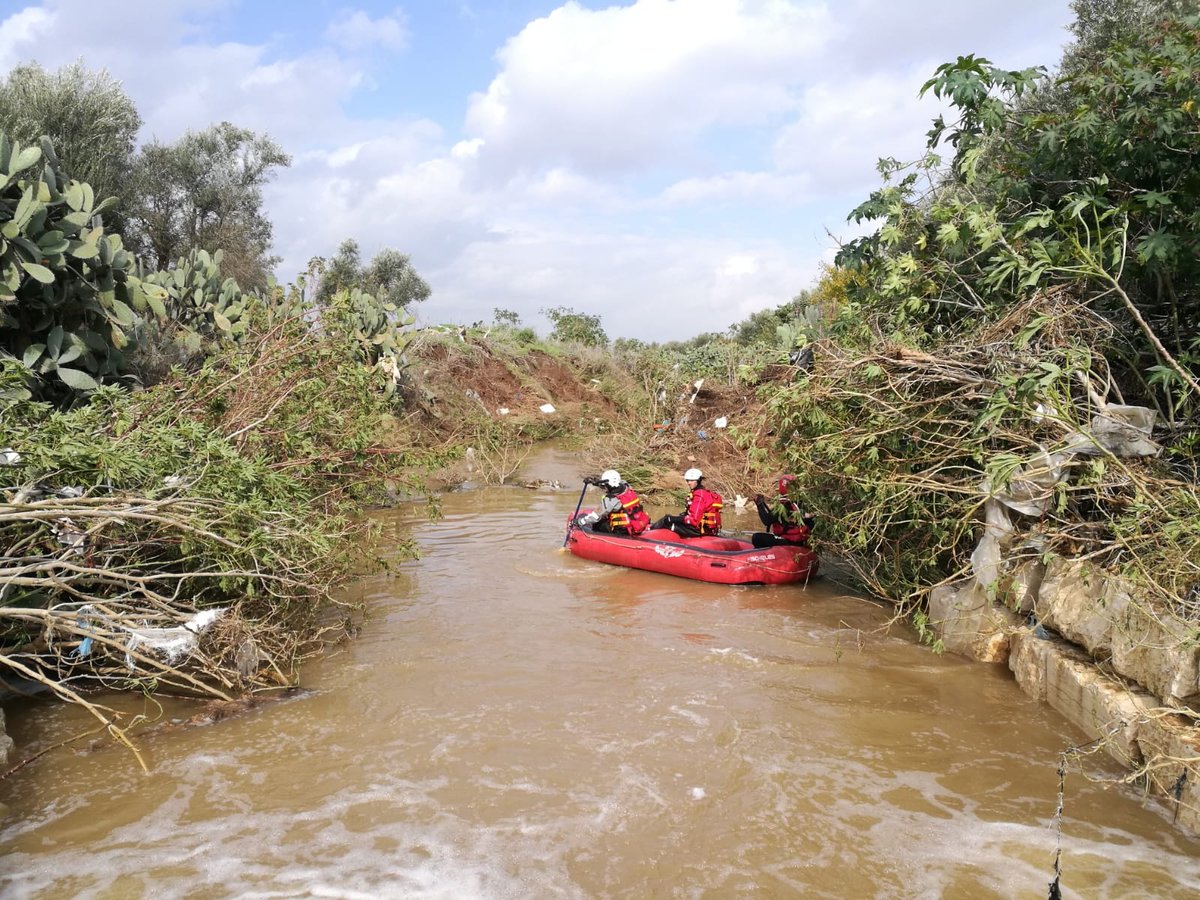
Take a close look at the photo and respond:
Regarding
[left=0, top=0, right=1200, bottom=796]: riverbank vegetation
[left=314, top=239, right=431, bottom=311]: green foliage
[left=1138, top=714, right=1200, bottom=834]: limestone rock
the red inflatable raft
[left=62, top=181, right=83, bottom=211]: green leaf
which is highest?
[left=314, top=239, right=431, bottom=311]: green foliage

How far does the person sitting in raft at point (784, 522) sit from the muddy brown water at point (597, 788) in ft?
6.91

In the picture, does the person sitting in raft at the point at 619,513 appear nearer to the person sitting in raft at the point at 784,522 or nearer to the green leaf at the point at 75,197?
the person sitting in raft at the point at 784,522

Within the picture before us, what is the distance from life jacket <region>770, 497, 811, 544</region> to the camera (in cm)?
1012

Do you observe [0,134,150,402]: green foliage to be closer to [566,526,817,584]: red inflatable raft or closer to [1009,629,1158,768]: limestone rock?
[566,526,817,584]: red inflatable raft

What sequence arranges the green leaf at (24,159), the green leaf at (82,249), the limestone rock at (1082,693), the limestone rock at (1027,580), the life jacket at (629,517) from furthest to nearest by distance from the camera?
the life jacket at (629,517) < the green leaf at (82,249) < the green leaf at (24,159) < the limestone rock at (1027,580) < the limestone rock at (1082,693)

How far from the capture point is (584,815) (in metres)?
4.99

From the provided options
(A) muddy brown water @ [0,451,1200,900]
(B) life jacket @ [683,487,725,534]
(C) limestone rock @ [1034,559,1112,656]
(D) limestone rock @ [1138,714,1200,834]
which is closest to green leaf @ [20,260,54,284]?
(A) muddy brown water @ [0,451,1200,900]

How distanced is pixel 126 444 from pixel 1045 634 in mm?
6941

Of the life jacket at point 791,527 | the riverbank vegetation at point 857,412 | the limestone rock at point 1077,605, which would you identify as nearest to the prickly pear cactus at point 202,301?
the riverbank vegetation at point 857,412

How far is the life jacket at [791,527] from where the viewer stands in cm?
1012

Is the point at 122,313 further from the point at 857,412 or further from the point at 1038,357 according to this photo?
the point at 1038,357

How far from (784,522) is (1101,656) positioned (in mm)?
4637

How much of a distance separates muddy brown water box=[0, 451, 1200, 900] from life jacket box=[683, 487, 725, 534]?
104 inches

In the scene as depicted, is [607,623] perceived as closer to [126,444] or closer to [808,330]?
[126,444]
